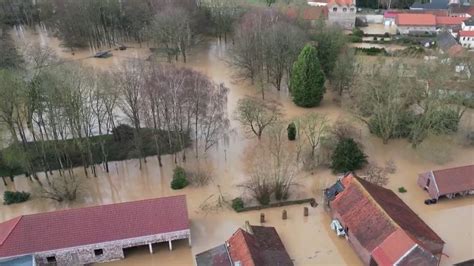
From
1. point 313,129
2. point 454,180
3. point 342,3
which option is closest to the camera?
point 454,180

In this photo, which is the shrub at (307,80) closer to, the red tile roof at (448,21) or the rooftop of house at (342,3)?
the rooftop of house at (342,3)

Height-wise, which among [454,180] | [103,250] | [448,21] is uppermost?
[448,21]

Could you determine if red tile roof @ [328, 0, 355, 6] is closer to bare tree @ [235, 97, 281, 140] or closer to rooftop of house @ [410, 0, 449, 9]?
rooftop of house @ [410, 0, 449, 9]

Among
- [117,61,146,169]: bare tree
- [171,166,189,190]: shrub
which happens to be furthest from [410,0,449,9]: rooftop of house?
[171,166,189,190]: shrub

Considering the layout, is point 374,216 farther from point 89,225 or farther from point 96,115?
point 96,115

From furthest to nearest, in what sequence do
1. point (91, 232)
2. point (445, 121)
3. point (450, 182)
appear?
1. point (445, 121)
2. point (450, 182)
3. point (91, 232)

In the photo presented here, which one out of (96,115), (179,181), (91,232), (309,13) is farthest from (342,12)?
(91,232)

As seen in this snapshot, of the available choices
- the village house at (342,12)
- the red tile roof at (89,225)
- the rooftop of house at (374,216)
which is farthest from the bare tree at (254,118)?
the village house at (342,12)
